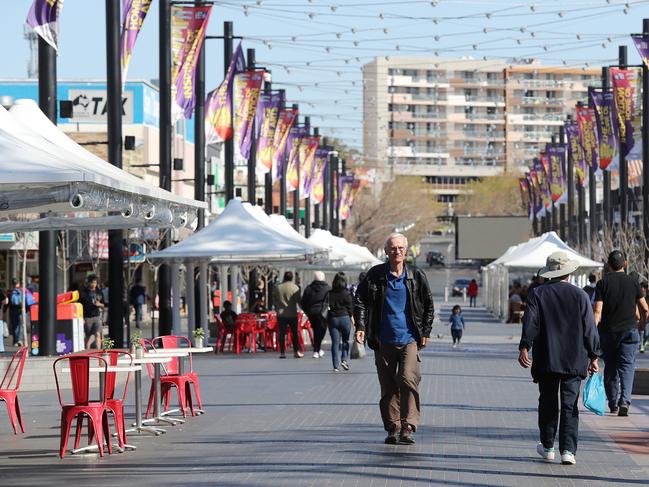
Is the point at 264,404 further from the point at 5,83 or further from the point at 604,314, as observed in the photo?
the point at 5,83

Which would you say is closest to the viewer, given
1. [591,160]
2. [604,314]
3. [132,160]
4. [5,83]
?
[604,314]

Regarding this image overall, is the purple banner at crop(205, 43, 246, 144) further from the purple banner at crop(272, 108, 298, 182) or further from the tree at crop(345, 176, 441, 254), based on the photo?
the tree at crop(345, 176, 441, 254)

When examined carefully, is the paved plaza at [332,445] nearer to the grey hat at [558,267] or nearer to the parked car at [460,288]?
the grey hat at [558,267]

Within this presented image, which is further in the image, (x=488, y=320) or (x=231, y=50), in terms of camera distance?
(x=488, y=320)

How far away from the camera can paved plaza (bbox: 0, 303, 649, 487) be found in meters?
11.5

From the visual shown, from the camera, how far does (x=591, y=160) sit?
174 feet

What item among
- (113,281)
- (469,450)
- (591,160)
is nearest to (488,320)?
(591,160)

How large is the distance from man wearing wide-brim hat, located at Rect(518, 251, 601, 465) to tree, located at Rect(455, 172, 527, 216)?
13605cm

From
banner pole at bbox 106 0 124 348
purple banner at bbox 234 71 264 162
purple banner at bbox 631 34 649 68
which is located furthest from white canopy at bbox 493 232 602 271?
banner pole at bbox 106 0 124 348

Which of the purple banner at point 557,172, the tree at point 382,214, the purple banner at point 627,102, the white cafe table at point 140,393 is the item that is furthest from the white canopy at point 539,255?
the tree at point 382,214

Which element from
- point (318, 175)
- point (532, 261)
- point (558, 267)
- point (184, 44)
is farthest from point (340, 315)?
point (318, 175)

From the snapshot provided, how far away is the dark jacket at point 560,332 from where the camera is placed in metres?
12.1

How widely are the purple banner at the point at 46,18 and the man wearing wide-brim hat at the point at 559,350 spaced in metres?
11.3

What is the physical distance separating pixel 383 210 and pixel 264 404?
311 feet
